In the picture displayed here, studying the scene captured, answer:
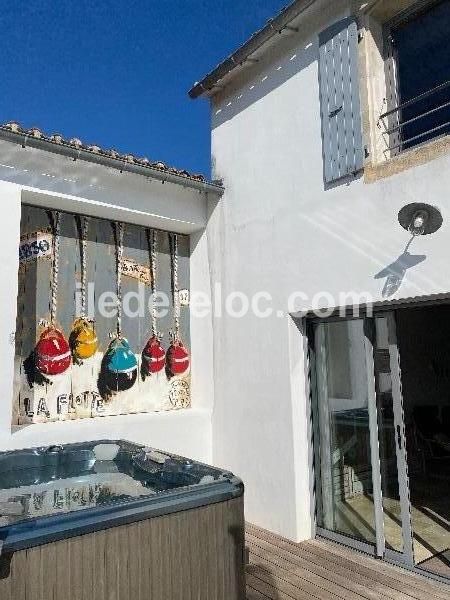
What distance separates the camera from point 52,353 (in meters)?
5.73

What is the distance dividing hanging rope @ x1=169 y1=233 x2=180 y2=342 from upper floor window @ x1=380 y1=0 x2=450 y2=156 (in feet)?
11.3

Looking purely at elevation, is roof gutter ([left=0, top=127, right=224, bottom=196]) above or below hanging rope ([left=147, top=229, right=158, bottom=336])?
above

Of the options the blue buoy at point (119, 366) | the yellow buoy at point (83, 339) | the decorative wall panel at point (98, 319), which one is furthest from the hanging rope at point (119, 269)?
the yellow buoy at point (83, 339)

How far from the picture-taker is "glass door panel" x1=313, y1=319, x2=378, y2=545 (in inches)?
188

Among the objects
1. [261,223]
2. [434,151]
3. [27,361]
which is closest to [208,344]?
[261,223]

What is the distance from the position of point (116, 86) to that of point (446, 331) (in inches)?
359

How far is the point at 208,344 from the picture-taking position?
679 centimetres

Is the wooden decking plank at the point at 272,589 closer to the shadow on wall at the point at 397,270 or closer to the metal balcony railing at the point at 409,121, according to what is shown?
the shadow on wall at the point at 397,270

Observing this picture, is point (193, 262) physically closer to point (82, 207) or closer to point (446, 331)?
point (82, 207)

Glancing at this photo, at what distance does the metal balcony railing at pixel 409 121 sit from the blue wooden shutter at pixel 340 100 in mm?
328

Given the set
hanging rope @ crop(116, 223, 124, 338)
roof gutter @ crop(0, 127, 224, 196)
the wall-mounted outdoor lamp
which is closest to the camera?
the wall-mounted outdoor lamp

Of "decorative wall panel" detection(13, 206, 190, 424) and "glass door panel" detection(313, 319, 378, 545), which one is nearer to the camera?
"glass door panel" detection(313, 319, 378, 545)

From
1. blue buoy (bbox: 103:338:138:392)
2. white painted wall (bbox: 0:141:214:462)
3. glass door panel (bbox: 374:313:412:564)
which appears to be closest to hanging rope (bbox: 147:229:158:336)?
white painted wall (bbox: 0:141:214:462)

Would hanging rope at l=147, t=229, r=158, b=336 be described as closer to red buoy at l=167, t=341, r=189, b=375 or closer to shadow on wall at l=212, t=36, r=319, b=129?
red buoy at l=167, t=341, r=189, b=375
